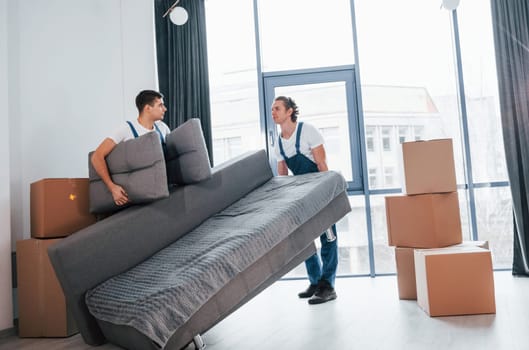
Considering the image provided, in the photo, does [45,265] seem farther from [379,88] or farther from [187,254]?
[379,88]

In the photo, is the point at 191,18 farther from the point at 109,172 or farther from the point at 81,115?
the point at 109,172

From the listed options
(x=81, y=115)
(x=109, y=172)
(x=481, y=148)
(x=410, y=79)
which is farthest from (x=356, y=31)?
(x=109, y=172)

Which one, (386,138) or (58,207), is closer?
(58,207)

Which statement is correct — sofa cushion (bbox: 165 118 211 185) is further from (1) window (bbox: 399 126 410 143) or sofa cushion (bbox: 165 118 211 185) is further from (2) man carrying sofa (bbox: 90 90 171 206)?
(1) window (bbox: 399 126 410 143)

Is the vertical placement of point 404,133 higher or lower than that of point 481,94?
lower

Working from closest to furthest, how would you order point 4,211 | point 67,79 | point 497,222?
A: point 4,211, point 67,79, point 497,222

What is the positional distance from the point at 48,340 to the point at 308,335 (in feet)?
4.88

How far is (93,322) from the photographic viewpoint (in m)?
1.96

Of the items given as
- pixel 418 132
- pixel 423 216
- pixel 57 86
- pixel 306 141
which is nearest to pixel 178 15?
pixel 57 86

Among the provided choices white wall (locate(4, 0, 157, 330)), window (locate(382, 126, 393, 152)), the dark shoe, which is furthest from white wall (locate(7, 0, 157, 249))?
window (locate(382, 126, 393, 152))

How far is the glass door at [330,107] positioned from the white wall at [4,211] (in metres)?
2.22

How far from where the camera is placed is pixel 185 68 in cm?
441

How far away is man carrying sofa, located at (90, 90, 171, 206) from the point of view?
7.54 ft

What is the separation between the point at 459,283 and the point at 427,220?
51 cm
